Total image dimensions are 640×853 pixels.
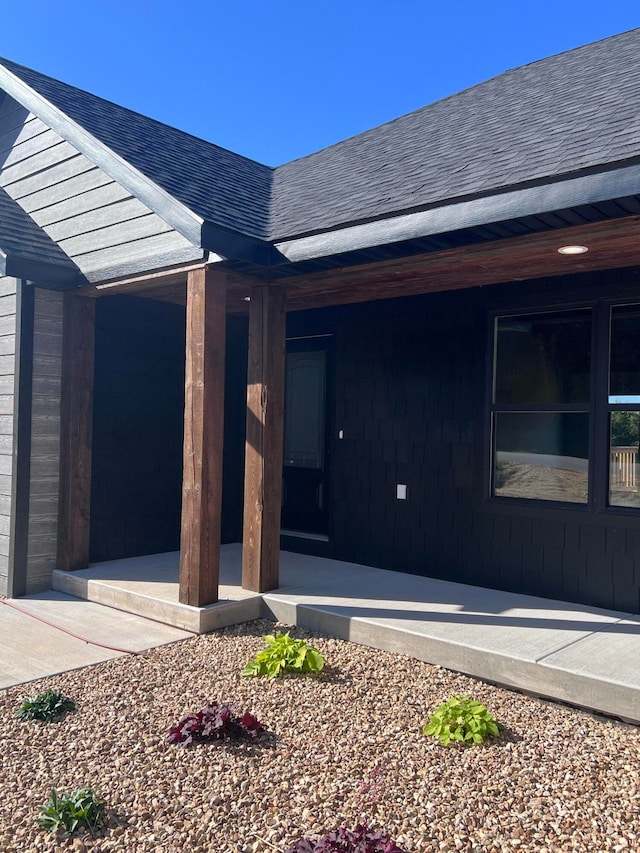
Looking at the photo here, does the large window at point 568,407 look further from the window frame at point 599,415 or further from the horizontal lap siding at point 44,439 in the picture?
the horizontal lap siding at point 44,439

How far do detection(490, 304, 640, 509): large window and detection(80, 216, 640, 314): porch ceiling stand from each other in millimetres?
398

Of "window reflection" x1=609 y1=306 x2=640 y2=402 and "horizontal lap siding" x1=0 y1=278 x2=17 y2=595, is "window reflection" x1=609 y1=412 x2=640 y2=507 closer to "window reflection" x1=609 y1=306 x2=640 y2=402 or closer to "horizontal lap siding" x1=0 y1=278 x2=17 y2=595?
"window reflection" x1=609 y1=306 x2=640 y2=402

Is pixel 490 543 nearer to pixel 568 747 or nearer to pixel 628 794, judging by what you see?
pixel 568 747

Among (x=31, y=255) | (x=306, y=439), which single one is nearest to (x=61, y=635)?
(x=31, y=255)

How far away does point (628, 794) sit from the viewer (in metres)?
2.64

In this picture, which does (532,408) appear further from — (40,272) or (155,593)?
(40,272)

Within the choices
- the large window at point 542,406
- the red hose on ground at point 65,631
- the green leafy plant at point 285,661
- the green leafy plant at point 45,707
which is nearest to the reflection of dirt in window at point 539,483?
the large window at point 542,406

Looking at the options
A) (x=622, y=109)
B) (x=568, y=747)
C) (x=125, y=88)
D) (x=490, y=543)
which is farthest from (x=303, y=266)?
(x=125, y=88)

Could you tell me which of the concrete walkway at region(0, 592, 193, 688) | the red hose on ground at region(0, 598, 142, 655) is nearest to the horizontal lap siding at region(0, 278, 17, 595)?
the red hose on ground at region(0, 598, 142, 655)

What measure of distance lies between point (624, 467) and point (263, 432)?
8.29ft

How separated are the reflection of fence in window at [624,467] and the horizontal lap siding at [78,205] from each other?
3.18 meters

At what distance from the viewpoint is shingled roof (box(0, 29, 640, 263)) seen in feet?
12.3

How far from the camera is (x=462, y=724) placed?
10.3 feet

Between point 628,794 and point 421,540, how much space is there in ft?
10.5
